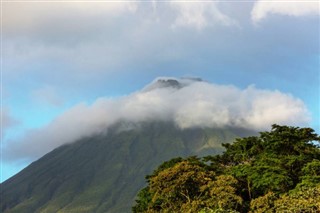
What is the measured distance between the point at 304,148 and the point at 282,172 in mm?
14379

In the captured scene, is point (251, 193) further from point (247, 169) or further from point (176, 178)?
point (176, 178)

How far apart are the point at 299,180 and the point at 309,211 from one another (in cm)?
1244

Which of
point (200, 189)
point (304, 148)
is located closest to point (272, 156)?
point (304, 148)

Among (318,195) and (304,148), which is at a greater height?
(304,148)

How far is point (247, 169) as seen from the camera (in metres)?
56.7

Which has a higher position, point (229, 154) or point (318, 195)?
point (229, 154)

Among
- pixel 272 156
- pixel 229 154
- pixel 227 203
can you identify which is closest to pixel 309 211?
pixel 227 203

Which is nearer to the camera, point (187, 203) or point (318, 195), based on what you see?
point (318, 195)

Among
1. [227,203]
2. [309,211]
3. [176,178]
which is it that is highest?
[176,178]

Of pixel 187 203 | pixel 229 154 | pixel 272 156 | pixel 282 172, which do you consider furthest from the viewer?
pixel 229 154

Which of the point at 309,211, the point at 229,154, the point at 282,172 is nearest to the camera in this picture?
the point at 309,211

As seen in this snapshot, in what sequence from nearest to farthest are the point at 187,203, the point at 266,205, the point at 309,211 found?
the point at 309,211 → the point at 266,205 → the point at 187,203

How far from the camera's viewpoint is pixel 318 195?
44.3 metres

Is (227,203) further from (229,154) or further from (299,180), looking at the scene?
(229,154)
